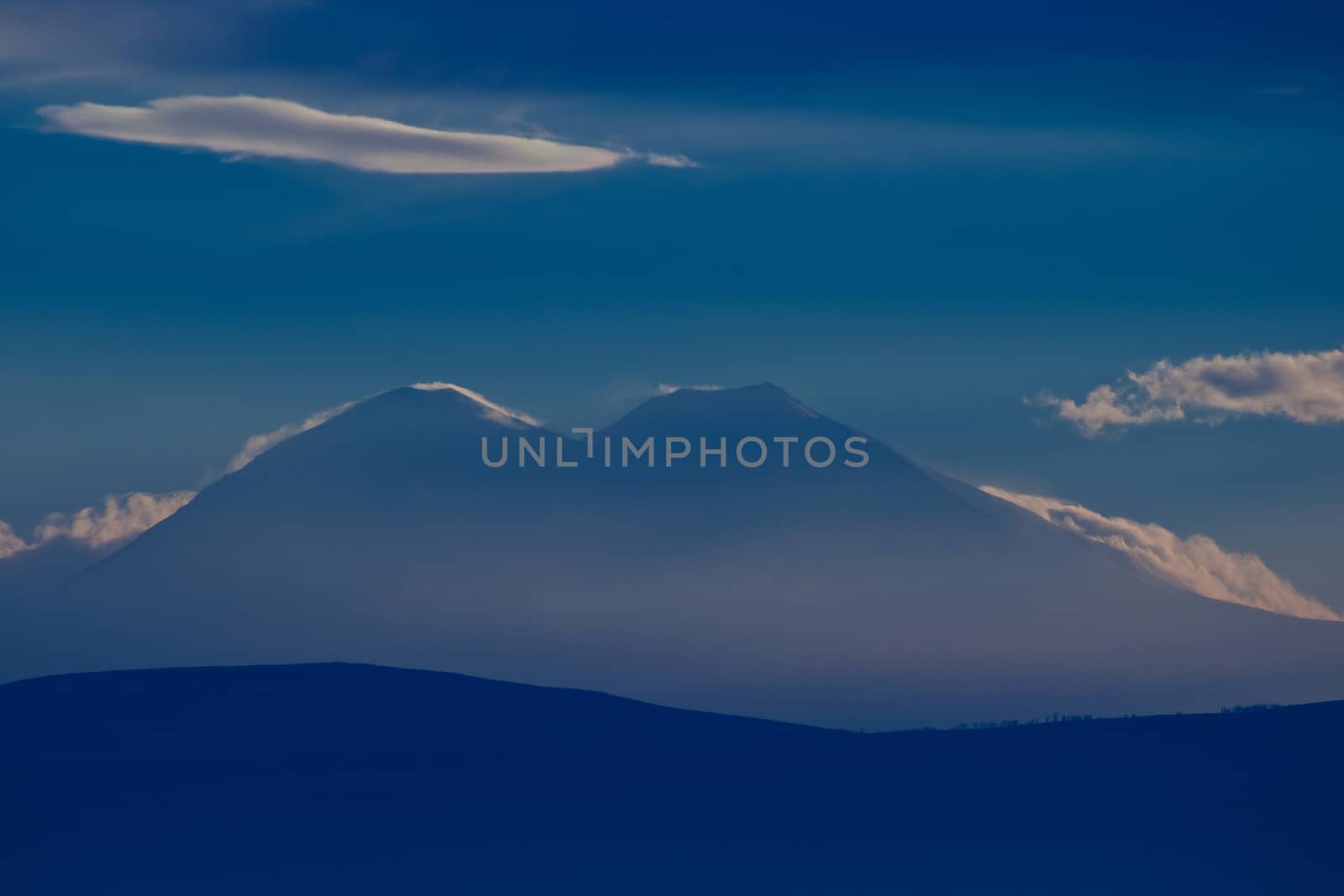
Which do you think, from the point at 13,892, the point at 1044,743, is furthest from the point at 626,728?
the point at 13,892

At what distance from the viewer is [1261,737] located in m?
56.6

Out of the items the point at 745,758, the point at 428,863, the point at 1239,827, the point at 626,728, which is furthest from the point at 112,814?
the point at 1239,827

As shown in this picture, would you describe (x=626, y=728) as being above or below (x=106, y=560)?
below

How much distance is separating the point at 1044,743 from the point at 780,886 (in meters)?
13.2

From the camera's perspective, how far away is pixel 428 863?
51.1 m

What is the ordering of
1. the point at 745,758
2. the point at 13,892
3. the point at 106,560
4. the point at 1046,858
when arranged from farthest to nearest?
the point at 106,560
the point at 745,758
the point at 1046,858
the point at 13,892

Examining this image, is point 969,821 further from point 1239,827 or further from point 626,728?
point 626,728

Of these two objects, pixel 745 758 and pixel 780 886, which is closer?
pixel 780 886

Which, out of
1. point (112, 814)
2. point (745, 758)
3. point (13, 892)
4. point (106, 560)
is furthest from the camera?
point (106, 560)

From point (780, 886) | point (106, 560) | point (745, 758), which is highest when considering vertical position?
point (106, 560)

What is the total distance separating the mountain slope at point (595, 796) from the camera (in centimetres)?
5059

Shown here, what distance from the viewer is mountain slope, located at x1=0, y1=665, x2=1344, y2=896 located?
1992 inches

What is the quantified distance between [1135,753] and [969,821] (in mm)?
7093

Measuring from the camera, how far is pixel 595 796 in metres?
56.2
